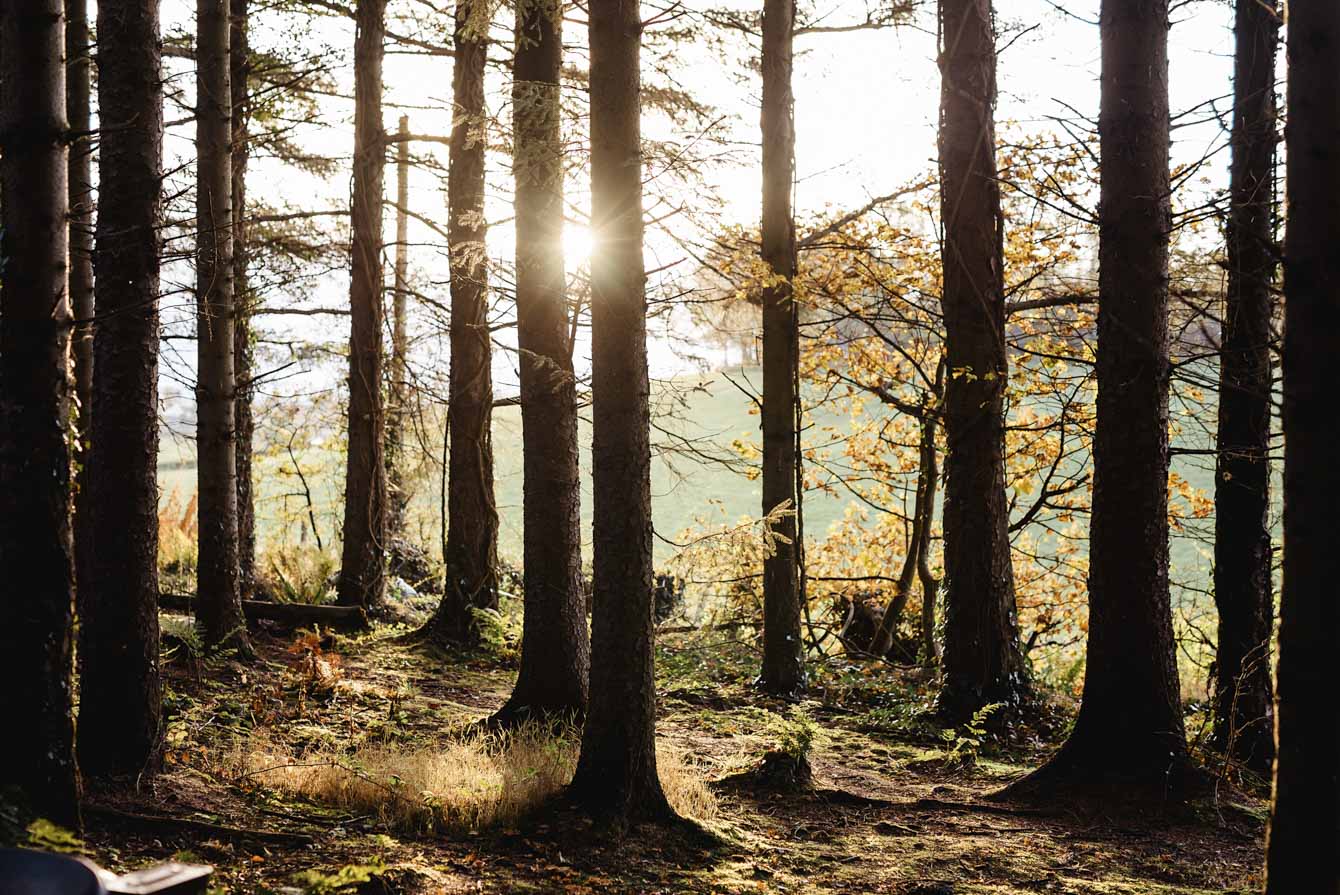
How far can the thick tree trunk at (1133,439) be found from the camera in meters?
5.89

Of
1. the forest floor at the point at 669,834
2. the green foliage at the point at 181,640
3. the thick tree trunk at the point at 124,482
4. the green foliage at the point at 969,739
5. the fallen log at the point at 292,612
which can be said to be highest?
the thick tree trunk at the point at 124,482

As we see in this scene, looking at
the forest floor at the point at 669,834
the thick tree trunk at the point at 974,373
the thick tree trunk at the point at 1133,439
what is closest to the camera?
the forest floor at the point at 669,834

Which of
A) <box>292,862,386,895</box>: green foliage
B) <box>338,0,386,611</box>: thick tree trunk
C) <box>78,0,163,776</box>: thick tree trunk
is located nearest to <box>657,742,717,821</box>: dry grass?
<box>292,862,386,895</box>: green foliage

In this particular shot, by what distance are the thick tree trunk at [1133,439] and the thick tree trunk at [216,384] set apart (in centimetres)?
674

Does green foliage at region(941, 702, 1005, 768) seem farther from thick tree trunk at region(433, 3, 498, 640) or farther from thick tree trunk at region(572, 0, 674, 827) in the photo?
thick tree trunk at region(433, 3, 498, 640)

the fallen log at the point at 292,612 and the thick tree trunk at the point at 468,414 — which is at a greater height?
the thick tree trunk at the point at 468,414

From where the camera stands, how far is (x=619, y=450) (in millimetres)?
5062

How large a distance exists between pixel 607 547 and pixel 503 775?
1.44m

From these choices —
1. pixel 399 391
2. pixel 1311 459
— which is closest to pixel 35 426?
pixel 1311 459

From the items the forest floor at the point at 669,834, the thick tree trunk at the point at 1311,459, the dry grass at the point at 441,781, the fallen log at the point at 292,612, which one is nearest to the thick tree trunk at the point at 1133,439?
the forest floor at the point at 669,834

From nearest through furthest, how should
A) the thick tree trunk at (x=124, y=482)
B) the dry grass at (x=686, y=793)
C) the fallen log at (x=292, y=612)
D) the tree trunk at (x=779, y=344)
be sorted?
the thick tree trunk at (x=124, y=482)
the dry grass at (x=686, y=793)
the tree trunk at (x=779, y=344)
the fallen log at (x=292, y=612)

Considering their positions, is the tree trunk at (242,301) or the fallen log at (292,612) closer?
the fallen log at (292,612)

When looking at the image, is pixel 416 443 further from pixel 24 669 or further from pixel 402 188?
pixel 24 669

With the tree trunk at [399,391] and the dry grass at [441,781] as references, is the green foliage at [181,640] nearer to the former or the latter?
the dry grass at [441,781]
